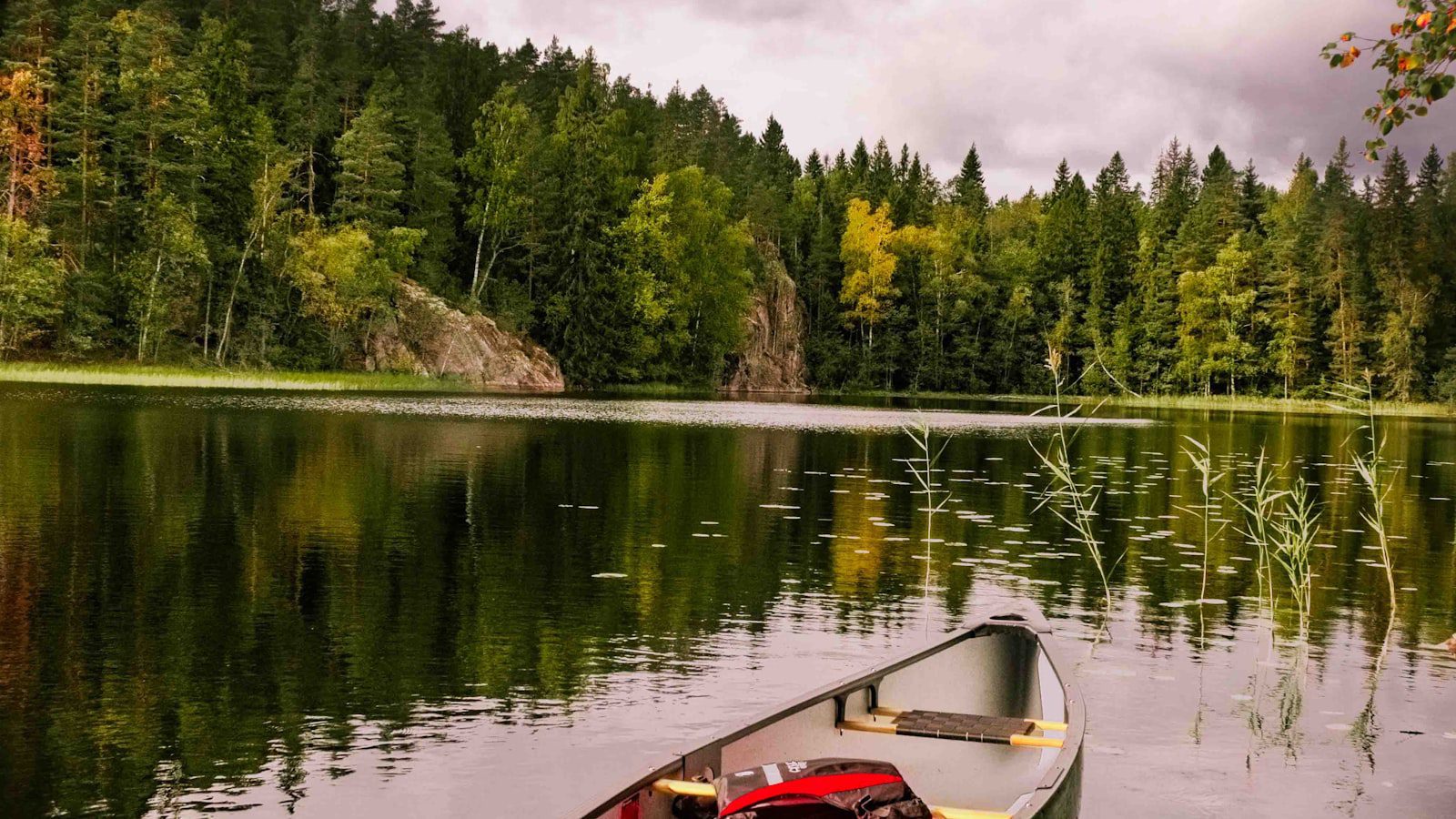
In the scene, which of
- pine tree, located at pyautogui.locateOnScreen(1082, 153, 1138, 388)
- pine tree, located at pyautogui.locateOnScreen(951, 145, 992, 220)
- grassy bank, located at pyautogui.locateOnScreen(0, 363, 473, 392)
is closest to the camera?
grassy bank, located at pyautogui.locateOnScreen(0, 363, 473, 392)

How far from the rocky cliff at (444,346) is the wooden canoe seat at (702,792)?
68945 mm

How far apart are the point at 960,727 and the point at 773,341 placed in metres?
93.1

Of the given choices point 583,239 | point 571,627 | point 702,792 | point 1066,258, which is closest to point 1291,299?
point 1066,258

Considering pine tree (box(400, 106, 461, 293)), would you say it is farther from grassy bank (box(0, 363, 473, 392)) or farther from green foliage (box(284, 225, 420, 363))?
grassy bank (box(0, 363, 473, 392))

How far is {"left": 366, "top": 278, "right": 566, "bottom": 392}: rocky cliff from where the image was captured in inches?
2854

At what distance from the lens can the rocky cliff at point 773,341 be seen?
9881 centimetres

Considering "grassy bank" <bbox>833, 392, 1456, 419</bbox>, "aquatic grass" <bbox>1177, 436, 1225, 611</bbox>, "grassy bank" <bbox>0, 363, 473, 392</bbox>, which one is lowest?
"aquatic grass" <bbox>1177, 436, 1225, 611</bbox>

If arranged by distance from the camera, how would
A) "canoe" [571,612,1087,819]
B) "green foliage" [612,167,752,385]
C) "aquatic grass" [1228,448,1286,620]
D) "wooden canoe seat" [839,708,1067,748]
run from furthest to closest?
"green foliage" [612,167,752,385] → "aquatic grass" [1228,448,1286,620] → "wooden canoe seat" [839,708,1067,748] → "canoe" [571,612,1087,819]

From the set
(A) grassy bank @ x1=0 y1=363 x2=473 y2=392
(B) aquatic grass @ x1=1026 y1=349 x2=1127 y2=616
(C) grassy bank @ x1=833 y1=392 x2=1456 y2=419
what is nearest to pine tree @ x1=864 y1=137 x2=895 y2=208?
(C) grassy bank @ x1=833 y1=392 x2=1456 y2=419

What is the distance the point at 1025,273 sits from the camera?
371 feet

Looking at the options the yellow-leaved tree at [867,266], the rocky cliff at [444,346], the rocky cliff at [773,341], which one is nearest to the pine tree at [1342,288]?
the yellow-leaved tree at [867,266]

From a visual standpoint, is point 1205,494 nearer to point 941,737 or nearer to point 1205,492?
point 1205,492

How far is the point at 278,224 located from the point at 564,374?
2105 centimetres

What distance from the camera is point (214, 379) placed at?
6191 cm
